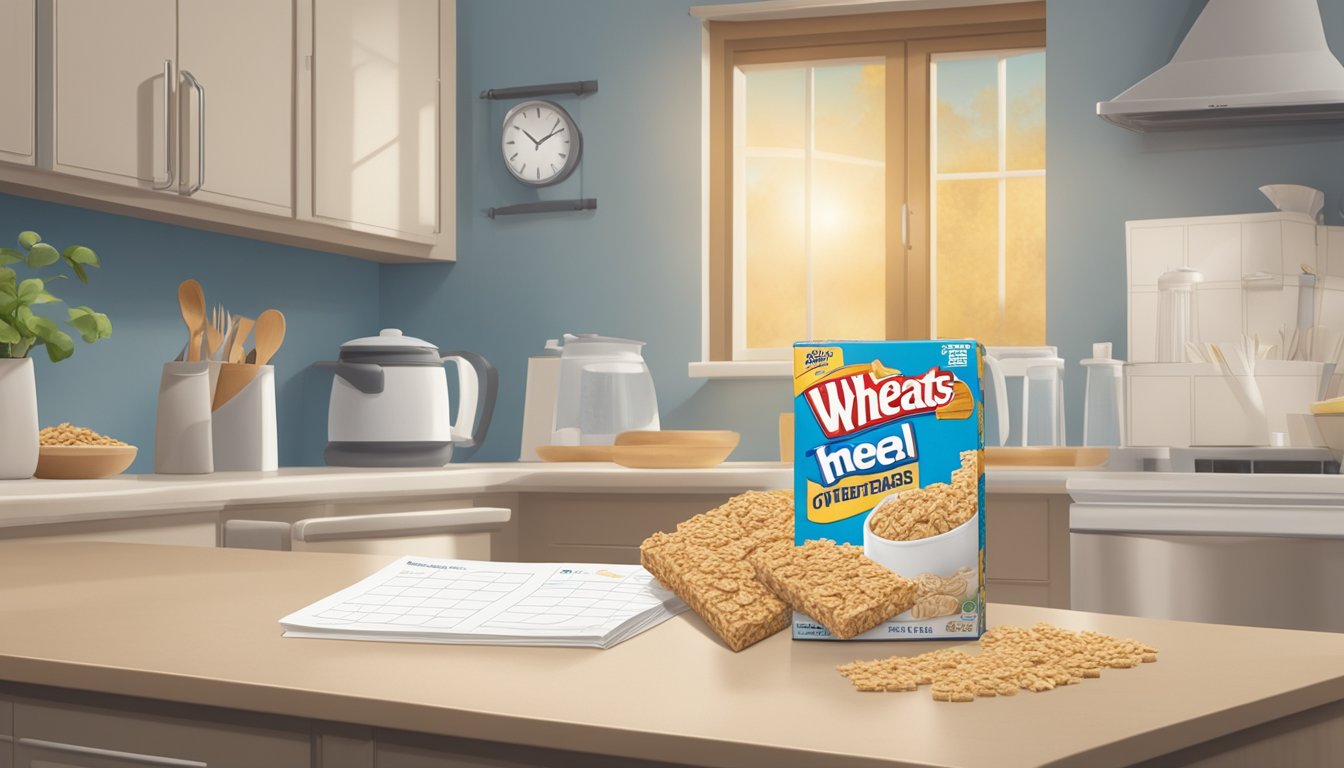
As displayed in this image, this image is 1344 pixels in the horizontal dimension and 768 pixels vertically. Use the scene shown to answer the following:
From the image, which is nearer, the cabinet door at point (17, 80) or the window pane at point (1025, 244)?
the cabinet door at point (17, 80)

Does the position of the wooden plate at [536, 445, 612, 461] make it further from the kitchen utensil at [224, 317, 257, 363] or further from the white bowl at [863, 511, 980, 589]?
the white bowl at [863, 511, 980, 589]

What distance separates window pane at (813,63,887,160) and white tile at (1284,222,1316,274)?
3.80 ft

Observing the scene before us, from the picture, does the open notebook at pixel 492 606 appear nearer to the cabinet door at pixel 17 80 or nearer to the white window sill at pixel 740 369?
the cabinet door at pixel 17 80

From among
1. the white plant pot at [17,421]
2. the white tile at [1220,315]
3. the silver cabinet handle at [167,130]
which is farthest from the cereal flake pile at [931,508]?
the white tile at [1220,315]

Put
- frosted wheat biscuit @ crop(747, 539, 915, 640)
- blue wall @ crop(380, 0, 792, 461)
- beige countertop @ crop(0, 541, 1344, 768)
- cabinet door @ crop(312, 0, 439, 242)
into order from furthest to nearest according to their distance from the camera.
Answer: blue wall @ crop(380, 0, 792, 461) < cabinet door @ crop(312, 0, 439, 242) < frosted wheat biscuit @ crop(747, 539, 915, 640) < beige countertop @ crop(0, 541, 1344, 768)

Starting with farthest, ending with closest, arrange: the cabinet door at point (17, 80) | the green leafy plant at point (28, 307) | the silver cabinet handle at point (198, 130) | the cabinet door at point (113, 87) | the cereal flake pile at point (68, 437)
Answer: the silver cabinet handle at point (198, 130), the cabinet door at point (113, 87), the cabinet door at point (17, 80), the cereal flake pile at point (68, 437), the green leafy plant at point (28, 307)

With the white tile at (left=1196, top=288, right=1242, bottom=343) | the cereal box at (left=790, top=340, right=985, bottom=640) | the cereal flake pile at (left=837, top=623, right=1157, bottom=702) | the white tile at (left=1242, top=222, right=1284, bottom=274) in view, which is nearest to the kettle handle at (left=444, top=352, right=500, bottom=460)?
the white tile at (left=1196, top=288, right=1242, bottom=343)

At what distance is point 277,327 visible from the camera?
2625 mm

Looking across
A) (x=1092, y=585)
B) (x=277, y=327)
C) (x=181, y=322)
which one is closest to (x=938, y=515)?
(x=1092, y=585)

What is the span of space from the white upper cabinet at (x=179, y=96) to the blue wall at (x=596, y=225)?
0.79 metres

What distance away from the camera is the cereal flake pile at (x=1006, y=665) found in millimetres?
608

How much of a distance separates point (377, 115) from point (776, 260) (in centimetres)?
121

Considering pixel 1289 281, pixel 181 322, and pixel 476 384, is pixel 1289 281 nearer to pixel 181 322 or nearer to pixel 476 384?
pixel 476 384

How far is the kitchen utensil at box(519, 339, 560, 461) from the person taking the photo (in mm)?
3438
